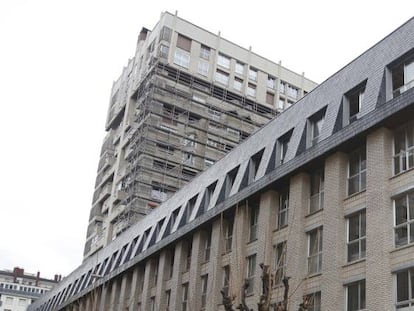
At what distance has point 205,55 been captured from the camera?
218 ft

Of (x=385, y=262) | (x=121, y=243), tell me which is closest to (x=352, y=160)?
(x=385, y=262)

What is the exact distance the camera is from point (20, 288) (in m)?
118

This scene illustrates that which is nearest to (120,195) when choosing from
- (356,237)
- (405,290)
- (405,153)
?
(356,237)

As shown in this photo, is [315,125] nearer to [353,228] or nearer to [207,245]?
Result: [353,228]

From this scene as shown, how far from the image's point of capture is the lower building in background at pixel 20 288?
10544 centimetres

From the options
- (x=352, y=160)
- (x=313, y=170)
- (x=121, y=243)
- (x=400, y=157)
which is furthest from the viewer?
(x=121, y=243)

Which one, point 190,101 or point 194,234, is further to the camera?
point 190,101

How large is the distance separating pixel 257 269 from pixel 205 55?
140ft

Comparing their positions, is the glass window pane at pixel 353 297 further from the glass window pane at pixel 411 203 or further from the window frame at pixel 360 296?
the glass window pane at pixel 411 203

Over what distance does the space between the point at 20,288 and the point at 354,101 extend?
104626mm

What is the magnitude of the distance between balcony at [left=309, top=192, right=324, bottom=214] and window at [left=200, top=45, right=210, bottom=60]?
4311 centimetres

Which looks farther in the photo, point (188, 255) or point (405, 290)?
point (188, 255)

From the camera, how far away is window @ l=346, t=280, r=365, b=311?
20719 millimetres

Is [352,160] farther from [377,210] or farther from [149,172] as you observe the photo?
[149,172]
